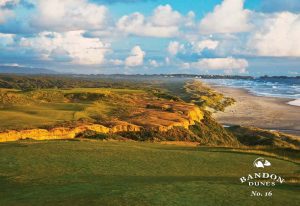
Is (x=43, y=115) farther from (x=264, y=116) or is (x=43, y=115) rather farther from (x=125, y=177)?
(x=264, y=116)

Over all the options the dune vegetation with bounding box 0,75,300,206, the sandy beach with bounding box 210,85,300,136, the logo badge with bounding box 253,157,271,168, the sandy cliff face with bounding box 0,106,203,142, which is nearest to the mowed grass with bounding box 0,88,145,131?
the dune vegetation with bounding box 0,75,300,206

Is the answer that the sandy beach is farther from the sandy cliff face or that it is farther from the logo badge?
the logo badge

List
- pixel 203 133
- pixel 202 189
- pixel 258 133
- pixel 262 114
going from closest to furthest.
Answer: pixel 202 189
pixel 203 133
pixel 258 133
pixel 262 114

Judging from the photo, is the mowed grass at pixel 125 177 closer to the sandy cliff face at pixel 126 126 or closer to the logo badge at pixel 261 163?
the logo badge at pixel 261 163

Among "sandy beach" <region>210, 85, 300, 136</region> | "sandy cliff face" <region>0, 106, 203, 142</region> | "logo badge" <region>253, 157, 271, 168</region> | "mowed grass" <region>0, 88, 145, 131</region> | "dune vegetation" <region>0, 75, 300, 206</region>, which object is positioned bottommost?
"sandy beach" <region>210, 85, 300, 136</region>

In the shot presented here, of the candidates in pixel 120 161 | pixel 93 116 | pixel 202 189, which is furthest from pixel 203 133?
pixel 202 189

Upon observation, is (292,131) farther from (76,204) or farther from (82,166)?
(76,204)
